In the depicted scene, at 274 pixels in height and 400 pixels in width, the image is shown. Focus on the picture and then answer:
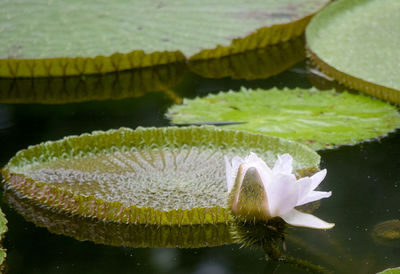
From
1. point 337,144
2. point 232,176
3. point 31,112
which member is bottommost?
point 31,112

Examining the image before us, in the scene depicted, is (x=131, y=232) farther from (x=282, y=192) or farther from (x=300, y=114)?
(x=300, y=114)

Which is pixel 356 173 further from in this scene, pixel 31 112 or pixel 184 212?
pixel 31 112

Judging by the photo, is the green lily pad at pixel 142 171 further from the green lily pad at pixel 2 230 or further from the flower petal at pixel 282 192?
the flower petal at pixel 282 192

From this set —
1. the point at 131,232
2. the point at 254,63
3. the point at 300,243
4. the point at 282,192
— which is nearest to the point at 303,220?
the point at 282,192

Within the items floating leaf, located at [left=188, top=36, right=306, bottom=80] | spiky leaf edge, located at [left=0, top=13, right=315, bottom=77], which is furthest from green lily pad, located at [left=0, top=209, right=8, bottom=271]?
floating leaf, located at [left=188, top=36, right=306, bottom=80]

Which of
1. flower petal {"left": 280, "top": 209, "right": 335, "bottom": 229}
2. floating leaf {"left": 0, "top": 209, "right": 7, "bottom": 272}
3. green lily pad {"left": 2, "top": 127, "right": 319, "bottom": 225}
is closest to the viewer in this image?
flower petal {"left": 280, "top": 209, "right": 335, "bottom": 229}

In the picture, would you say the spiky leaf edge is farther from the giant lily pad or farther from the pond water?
the pond water

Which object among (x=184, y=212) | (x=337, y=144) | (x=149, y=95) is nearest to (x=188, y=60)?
(x=149, y=95)
